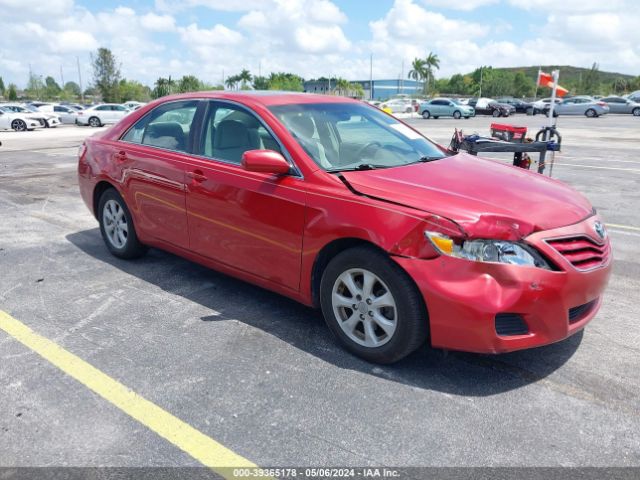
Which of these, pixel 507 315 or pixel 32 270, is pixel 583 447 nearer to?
pixel 507 315

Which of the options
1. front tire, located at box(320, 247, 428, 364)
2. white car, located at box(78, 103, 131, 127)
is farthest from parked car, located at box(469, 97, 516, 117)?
front tire, located at box(320, 247, 428, 364)

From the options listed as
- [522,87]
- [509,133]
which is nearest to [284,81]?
[522,87]

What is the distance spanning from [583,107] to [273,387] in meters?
43.4

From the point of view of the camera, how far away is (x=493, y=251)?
2.87 m

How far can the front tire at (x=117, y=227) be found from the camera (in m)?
5.07

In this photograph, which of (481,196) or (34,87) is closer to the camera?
(481,196)

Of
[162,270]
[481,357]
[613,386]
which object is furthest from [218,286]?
[613,386]

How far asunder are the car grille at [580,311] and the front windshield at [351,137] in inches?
58.6

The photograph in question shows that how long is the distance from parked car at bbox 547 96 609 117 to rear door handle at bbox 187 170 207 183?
39.7 meters

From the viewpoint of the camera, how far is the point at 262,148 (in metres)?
3.89

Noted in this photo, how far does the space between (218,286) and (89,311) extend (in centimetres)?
104

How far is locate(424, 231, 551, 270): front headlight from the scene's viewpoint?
286 centimetres

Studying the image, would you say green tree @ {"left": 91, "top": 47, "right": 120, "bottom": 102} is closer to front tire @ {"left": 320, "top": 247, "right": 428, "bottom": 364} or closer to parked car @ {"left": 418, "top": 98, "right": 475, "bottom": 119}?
parked car @ {"left": 418, "top": 98, "right": 475, "bottom": 119}

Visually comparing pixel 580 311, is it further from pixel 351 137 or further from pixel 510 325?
pixel 351 137
